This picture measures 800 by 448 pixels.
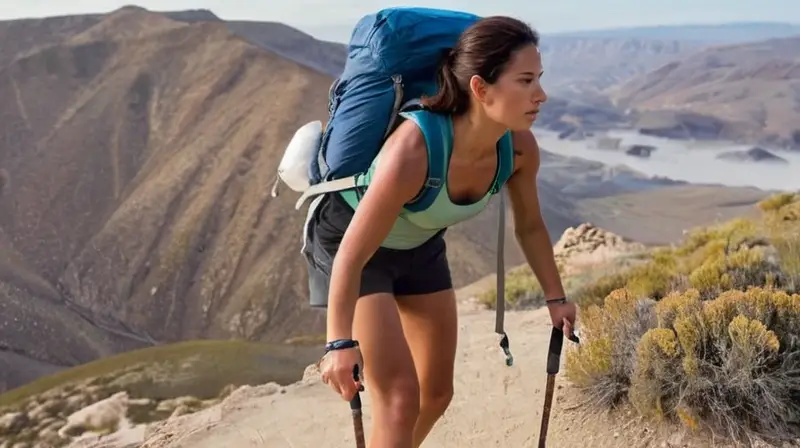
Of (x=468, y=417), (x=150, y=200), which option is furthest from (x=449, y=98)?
(x=150, y=200)

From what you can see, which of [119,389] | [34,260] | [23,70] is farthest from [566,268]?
[23,70]

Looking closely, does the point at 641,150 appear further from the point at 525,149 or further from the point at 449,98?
the point at 449,98

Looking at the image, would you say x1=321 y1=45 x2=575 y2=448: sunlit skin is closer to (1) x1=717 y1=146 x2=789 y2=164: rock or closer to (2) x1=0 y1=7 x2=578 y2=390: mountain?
(2) x1=0 y1=7 x2=578 y2=390: mountain

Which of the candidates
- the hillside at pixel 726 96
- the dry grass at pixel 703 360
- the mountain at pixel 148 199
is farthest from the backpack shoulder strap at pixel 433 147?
the hillside at pixel 726 96

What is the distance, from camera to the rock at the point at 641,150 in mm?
109500

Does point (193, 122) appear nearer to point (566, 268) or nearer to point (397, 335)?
point (566, 268)

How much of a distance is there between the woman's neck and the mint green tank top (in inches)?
1.3

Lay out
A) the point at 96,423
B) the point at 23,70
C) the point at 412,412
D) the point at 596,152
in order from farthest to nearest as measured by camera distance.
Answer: the point at 596,152 → the point at 23,70 → the point at 96,423 → the point at 412,412

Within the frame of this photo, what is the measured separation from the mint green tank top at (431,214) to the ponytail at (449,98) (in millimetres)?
34

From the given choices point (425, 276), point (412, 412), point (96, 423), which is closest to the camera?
point (412, 412)

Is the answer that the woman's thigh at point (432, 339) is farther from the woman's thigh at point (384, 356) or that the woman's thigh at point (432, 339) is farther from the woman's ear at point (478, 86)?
the woman's ear at point (478, 86)

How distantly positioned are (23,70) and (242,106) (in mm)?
18105

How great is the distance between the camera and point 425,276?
289 centimetres

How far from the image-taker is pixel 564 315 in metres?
3.02
